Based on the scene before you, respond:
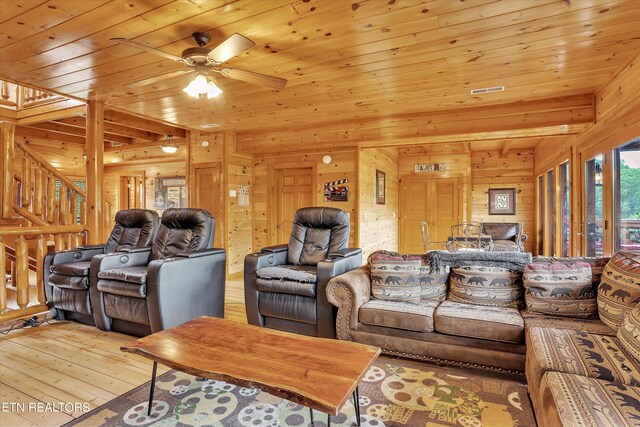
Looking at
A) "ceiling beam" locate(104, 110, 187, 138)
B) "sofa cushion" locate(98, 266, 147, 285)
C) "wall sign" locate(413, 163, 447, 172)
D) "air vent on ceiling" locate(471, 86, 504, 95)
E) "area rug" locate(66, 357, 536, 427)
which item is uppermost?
"ceiling beam" locate(104, 110, 187, 138)

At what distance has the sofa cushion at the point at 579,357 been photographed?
1.61m

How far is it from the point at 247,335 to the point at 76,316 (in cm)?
257

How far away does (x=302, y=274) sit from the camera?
3.06 meters

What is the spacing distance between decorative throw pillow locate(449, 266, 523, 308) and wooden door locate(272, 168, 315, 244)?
3529mm

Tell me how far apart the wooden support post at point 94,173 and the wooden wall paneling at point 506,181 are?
7532 mm

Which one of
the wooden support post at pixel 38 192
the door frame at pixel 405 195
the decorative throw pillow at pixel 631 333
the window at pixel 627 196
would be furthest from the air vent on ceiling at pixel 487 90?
the wooden support post at pixel 38 192

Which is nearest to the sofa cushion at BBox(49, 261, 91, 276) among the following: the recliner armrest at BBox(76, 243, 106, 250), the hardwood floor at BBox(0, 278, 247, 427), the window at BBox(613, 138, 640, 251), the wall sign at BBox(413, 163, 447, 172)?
the recliner armrest at BBox(76, 243, 106, 250)

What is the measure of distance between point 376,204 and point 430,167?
7.56ft

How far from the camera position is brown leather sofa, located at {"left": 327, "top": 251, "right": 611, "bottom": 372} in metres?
2.27

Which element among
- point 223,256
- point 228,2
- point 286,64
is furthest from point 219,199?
point 228,2

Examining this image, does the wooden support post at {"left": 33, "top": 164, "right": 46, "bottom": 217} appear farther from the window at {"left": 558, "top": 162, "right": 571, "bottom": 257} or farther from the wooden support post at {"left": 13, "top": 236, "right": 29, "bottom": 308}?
the window at {"left": 558, "top": 162, "right": 571, "bottom": 257}

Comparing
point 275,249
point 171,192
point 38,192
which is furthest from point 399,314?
point 171,192

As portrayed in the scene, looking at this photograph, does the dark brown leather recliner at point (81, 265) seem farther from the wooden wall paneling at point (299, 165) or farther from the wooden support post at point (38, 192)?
the wooden wall paneling at point (299, 165)

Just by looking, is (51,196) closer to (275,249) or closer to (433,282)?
(275,249)
